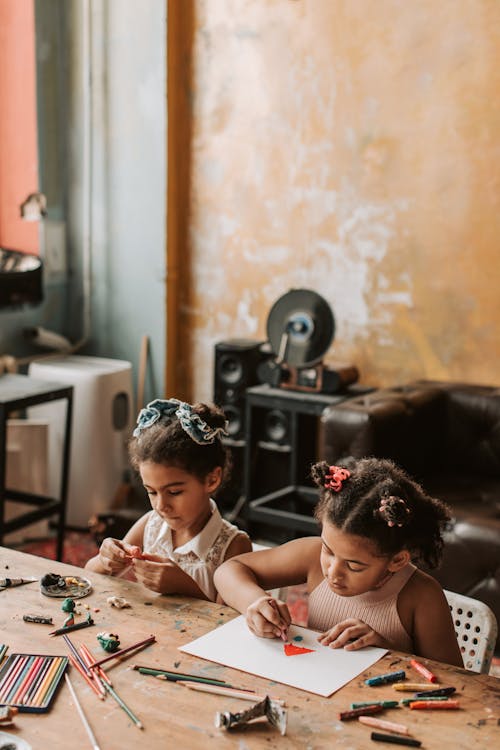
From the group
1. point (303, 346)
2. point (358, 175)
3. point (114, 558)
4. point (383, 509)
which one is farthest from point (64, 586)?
point (358, 175)

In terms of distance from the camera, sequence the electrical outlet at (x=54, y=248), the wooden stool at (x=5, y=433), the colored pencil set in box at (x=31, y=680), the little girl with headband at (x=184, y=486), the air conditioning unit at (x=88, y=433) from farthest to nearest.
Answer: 1. the electrical outlet at (x=54, y=248)
2. the air conditioning unit at (x=88, y=433)
3. the wooden stool at (x=5, y=433)
4. the little girl with headband at (x=184, y=486)
5. the colored pencil set in box at (x=31, y=680)

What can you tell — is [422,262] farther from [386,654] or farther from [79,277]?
[386,654]

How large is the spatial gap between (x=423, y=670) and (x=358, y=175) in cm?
302

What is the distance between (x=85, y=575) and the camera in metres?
1.87

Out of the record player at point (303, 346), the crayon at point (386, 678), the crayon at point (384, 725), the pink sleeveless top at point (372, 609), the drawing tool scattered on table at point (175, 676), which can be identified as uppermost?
the record player at point (303, 346)

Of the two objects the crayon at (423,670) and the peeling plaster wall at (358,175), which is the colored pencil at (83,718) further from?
the peeling plaster wall at (358,175)

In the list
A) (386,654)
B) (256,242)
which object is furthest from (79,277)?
(386,654)

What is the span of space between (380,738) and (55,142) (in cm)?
419

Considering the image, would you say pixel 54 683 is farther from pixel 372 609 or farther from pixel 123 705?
pixel 372 609

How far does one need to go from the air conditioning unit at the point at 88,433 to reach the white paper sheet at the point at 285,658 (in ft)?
9.25

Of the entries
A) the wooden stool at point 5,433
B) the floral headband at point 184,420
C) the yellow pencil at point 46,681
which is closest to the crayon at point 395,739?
the yellow pencil at point 46,681

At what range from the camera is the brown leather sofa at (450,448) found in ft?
10.1

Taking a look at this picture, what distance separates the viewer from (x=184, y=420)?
200cm

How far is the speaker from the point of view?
4.23m
